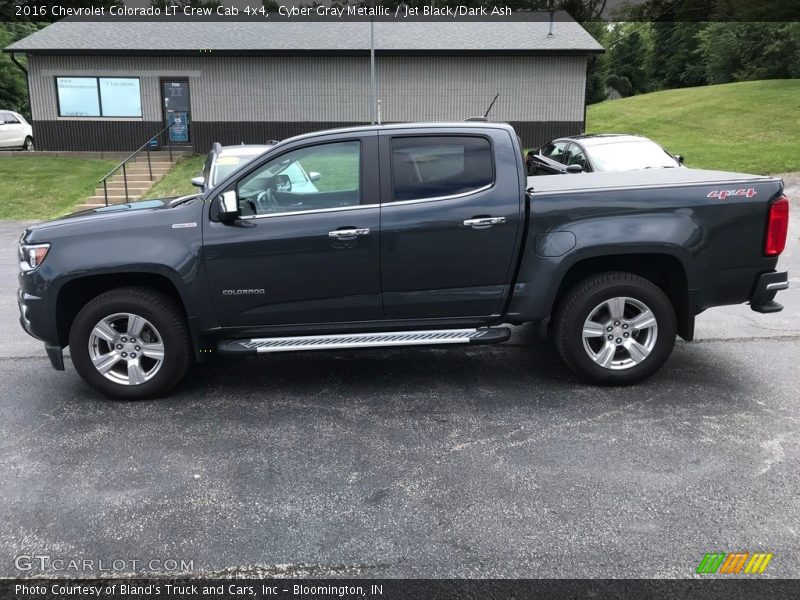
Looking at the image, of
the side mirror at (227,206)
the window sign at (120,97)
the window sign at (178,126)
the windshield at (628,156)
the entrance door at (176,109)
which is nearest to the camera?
the side mirror at (227,206)

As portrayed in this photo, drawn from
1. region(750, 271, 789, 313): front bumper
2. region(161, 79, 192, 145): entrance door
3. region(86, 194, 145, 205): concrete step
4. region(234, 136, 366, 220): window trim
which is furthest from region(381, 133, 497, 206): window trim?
region(161, 79, 192, 145): entrance door

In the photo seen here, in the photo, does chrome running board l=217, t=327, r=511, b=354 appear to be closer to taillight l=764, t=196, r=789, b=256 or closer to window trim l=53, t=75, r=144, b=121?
taillight l=764, t=196, r=789, b=256

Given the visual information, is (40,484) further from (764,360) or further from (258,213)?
(764,360)

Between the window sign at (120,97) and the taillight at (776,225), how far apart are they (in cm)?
2313

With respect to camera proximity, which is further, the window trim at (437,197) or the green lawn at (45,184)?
the green lawn at (45,184)

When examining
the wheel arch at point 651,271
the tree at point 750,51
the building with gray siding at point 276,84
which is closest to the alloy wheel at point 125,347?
the wheel arch at point 651,271

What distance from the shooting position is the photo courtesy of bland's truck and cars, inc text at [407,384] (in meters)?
3.10

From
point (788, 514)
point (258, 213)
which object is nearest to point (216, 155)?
point (258, 213)

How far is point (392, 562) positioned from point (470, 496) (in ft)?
2.29

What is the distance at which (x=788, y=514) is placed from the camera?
3369mm

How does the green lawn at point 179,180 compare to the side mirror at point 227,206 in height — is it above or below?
below

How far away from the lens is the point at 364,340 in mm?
4898

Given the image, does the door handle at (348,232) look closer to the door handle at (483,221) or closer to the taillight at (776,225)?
the door handle at (483,221)

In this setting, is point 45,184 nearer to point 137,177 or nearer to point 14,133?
point 137,177
